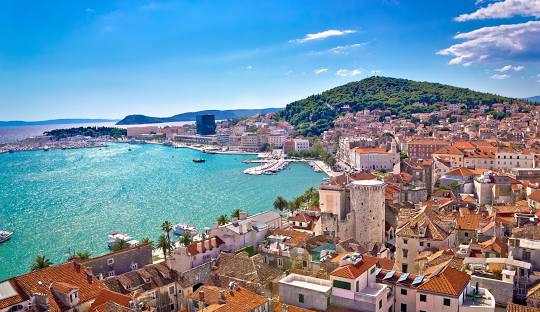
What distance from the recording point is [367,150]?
69.6 metres

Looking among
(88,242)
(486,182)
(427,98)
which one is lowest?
(88,242)

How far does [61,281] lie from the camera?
14.1 metres

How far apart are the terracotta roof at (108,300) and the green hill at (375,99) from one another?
113816 millimetres

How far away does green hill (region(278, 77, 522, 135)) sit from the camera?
12625 centimetres

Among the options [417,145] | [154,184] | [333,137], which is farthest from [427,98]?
[154,184]

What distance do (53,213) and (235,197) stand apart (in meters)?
19.7

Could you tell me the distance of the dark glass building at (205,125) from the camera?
17188cm

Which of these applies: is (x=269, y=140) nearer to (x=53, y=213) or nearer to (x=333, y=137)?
(x=333, y=137)

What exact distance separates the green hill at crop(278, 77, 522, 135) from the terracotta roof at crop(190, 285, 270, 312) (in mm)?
112688

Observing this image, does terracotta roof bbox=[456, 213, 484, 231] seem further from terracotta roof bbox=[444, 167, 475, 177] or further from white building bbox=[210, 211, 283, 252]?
terracotta roof bbox=[444, 167, 475, 177]

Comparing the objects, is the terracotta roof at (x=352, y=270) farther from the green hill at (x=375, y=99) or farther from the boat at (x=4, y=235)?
the green hill at (x=375, y=99)

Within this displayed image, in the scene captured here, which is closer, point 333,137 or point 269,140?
point 333,137

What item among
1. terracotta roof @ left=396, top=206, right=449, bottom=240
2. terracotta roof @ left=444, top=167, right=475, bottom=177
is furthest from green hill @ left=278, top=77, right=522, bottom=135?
terracotta roof @ left=396, top=206, right=449, bottom=240

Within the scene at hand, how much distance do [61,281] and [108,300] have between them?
2.25 meters
